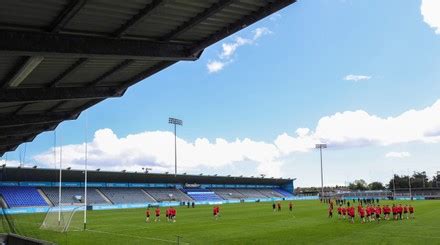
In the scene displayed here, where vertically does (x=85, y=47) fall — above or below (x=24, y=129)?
above

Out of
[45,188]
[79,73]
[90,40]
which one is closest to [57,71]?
[79,73]

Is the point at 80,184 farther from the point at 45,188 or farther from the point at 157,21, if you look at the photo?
the point at 157,21

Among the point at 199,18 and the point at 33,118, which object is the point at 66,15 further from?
the point at 33,118

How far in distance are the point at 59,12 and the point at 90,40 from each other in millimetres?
1857

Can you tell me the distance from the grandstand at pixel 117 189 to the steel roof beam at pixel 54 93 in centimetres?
4046

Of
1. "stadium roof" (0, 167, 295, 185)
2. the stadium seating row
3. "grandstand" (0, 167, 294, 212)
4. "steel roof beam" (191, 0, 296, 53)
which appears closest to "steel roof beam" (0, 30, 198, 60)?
"steel roof beam" (191, 0, 296, 53)

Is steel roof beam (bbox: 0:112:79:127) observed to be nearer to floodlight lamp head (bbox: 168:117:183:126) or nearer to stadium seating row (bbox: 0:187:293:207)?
stadium seating row (bbox: 0:187:293:207)

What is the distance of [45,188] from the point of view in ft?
256

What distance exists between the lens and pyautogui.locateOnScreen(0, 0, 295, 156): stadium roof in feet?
31.1

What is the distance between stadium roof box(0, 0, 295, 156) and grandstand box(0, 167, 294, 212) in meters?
43.0

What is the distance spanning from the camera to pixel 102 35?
11.2m

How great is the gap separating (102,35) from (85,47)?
52 cm

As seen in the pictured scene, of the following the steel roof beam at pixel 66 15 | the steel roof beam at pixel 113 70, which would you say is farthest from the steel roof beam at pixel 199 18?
the steel roof beam at pixel 66 15

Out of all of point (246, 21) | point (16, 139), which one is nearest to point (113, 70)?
point (246, 21)
